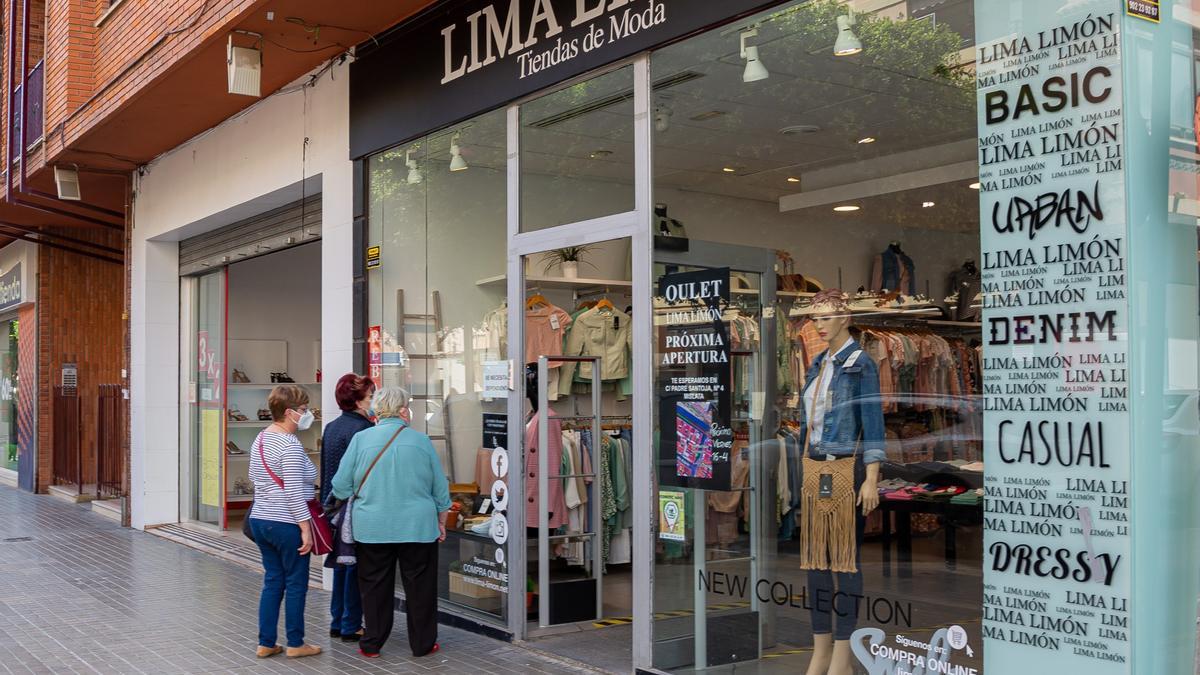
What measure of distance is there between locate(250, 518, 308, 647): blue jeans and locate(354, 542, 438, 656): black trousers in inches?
14.5

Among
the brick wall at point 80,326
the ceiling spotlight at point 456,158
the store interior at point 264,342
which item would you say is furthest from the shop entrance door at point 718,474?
the brick wall at point 80,326

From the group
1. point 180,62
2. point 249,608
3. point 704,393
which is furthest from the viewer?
point 180,62

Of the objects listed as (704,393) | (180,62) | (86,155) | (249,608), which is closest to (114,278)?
(86,155)

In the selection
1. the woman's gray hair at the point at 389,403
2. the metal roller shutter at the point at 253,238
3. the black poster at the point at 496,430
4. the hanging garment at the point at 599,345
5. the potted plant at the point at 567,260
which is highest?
the metal roller shutter at the point at 253,238

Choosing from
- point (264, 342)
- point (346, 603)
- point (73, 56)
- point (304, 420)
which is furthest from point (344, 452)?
point (264, 342)

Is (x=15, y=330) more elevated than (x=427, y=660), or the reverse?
(x=15, y=330)

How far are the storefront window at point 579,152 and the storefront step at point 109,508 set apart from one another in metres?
9.69

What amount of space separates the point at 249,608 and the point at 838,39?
6.20m

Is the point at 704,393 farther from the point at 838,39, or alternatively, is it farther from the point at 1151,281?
the point at 1151,281

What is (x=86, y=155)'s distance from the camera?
13.4 m

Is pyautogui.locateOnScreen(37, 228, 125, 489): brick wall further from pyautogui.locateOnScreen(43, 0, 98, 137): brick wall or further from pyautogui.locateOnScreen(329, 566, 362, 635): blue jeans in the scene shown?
pyautogui.locateOnScreen(329, 566, 362, 635): blue jeans

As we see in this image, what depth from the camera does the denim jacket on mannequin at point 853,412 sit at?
5.25m

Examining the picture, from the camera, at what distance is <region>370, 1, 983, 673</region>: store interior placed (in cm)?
484

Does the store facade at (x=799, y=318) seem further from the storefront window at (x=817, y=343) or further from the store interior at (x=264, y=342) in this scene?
the store interior at (x=264, y=342)
